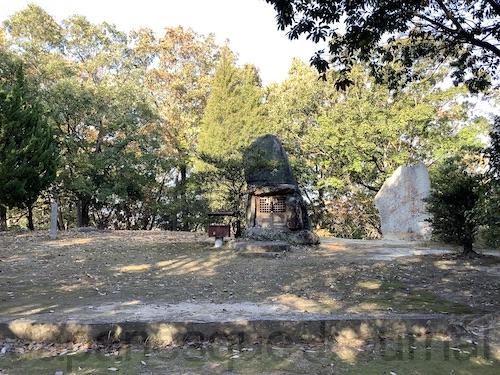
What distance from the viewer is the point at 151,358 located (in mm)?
3979

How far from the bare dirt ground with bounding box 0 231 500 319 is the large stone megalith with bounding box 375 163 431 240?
354 cm

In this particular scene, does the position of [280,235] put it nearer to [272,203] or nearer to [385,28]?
[272,203]

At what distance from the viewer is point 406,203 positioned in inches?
626

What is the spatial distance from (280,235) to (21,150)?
9.01 meters

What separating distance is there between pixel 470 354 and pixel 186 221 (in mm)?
15989

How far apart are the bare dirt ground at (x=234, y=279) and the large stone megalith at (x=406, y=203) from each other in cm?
354

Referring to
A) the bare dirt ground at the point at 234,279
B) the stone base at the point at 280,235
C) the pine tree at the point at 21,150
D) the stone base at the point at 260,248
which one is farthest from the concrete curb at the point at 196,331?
the pine tree at the point at 21,150

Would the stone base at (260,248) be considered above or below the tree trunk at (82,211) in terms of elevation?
below

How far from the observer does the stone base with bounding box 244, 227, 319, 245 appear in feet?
41.3

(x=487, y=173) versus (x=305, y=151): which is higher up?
(x=305, y=151)

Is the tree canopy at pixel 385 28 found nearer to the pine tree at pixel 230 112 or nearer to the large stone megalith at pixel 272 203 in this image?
the large stone megalith at pixel 272 203

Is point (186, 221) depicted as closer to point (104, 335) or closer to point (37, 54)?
point (37, 54)

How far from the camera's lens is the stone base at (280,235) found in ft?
41.3

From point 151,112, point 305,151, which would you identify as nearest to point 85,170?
point 151,112
